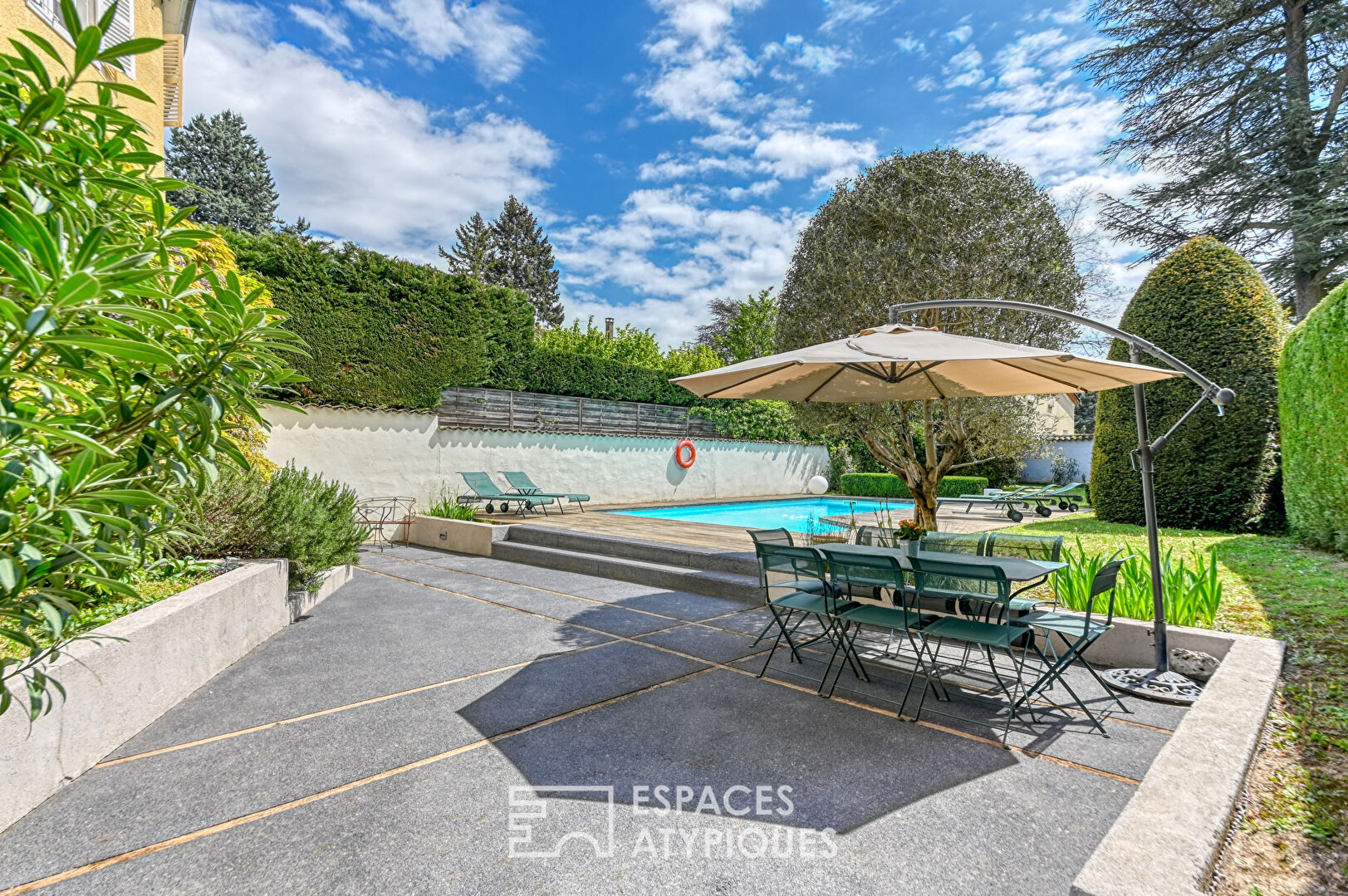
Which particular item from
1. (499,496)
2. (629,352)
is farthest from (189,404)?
(629,352)

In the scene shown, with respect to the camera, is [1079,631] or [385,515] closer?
[1079,631]

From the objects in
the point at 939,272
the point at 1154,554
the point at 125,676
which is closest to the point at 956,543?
the point at 1154,554

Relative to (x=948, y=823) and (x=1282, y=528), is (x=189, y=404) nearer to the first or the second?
(x=948, y=823)

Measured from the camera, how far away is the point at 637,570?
25.5 feet

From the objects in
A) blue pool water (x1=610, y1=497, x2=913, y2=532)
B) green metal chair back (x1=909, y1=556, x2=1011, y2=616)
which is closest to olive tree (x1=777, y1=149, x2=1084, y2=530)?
green metal chair back (x1=909, y1=556, x2=1011, y2=616)

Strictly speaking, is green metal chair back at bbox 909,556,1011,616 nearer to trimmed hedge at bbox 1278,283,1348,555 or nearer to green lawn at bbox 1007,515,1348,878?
green lawn at bbox 1007,515,1348,878

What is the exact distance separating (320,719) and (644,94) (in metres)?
14.4

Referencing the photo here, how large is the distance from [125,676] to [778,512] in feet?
53.6

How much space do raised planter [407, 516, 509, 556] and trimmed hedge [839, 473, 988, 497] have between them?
14.9m

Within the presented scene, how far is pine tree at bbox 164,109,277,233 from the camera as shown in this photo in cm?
3406

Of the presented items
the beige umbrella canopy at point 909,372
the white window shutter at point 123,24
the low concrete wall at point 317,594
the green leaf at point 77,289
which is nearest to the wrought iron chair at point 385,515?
the low concrete wall at point 317,594

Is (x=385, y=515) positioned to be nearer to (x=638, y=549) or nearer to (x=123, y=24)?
(x=638, y=549)

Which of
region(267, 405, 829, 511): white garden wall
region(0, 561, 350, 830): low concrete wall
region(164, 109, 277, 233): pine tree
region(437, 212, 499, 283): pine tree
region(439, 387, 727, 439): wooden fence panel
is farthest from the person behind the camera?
region(437, 212, 499, 283): pine tree

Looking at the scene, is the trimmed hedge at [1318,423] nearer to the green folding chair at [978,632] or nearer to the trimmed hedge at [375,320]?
the green folding chair at [978,632]
